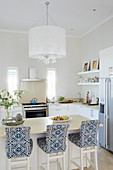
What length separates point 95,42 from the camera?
5.58m

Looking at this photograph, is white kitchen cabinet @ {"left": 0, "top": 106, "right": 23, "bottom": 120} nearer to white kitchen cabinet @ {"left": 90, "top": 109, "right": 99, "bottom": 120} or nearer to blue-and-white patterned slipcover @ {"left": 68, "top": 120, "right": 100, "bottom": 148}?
white kitchen cabinet @ {"left": 90, "top": 109, "right": 99, "bottom": 120}

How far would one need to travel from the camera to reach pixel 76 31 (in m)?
5.92

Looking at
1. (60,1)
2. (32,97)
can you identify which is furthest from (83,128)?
(32,97)

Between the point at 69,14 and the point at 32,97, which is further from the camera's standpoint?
the point at 32,97

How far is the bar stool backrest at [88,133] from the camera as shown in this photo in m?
2.73

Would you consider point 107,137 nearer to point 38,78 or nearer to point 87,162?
point 87,162

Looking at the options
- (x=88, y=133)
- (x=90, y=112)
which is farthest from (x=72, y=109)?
(x=88, y=133)

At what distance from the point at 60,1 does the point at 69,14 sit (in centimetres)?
73

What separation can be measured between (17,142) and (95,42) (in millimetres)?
4155

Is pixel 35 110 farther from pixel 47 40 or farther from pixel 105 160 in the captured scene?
pixel 47 40

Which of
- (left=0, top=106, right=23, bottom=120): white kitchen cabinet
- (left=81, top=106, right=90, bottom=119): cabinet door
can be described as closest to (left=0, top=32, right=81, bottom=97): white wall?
(left=0, top=106, right=23, bottom=120): white kitchen cabinet

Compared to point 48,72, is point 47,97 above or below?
below

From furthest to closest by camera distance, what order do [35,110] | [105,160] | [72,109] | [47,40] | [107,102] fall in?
[72,109]
[35,110]
[107,102]
[105,160]
[47,40]

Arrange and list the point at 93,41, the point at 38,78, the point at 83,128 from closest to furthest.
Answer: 1. the point at 83,128
2. the point at 93,41
3. the point at 38,78
